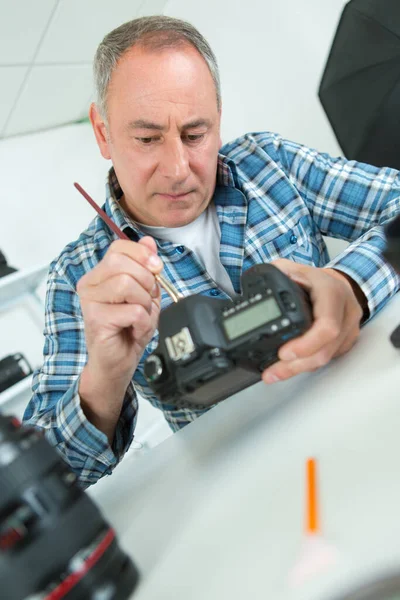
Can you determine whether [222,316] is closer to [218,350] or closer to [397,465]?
[218,350]

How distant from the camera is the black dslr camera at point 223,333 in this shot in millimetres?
459

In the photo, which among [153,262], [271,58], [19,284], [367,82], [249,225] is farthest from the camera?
[271,58]

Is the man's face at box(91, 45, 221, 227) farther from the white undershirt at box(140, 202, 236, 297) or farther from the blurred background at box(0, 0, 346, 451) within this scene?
the blurred background at box(0, 0, 346, 451)

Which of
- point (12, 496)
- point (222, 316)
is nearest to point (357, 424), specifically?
point (222, 316)

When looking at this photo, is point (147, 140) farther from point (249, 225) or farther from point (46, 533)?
point (46, 533)

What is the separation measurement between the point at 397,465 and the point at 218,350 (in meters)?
0.18

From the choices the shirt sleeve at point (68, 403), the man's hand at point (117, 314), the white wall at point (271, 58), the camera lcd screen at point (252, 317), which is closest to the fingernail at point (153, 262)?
the man's hand at point (117, 314)

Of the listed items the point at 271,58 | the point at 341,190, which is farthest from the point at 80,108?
the point at 341,190

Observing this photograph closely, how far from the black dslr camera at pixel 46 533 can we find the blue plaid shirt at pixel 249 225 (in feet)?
1.58

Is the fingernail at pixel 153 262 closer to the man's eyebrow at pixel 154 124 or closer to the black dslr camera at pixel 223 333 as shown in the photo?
the black dslr camera at pixel 223 333

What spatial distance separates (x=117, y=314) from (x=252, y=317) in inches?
6.9

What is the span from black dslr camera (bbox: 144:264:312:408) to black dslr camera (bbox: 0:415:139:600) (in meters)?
0.15

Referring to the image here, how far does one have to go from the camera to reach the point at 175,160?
2.65 ft

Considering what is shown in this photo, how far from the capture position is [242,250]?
917mm
